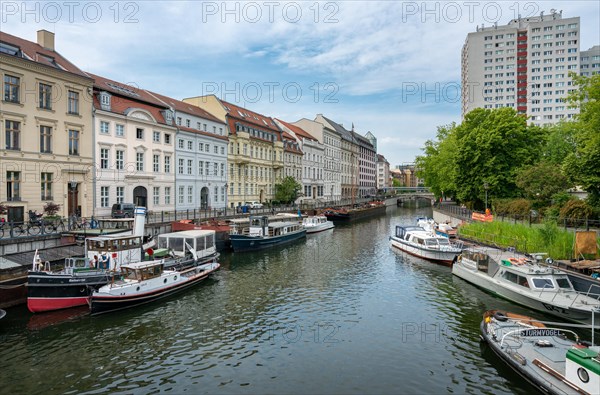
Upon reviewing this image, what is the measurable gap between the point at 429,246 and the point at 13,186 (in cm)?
3191

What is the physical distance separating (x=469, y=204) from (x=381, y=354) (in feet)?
144

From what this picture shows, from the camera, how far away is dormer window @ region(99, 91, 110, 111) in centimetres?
3653

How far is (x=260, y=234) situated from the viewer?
123 feet

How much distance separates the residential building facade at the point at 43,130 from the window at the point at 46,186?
7cm

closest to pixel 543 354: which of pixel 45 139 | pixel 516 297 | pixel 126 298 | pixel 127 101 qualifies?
pixel 516 297

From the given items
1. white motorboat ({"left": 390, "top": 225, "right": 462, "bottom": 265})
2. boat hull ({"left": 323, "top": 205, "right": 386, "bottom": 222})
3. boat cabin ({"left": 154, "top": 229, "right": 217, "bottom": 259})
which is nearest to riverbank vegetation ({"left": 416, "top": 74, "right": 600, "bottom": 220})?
white motorboat ({"left": 390, "top": 225, "right": 462, "bottom": 265})

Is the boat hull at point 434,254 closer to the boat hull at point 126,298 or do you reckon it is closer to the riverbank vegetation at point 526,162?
the riverbank vegetation at point 526,162

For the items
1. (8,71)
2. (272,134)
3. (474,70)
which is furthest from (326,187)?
(8,71)

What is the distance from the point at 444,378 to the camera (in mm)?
11992

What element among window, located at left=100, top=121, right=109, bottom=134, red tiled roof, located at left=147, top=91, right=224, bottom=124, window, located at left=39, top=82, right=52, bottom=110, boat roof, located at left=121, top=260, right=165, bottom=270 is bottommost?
boat roof, located at left=121, top=260, right=165, bottom=270

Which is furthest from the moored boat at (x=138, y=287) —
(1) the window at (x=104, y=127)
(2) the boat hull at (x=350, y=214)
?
(2) the boat hull at (x=350, y=214)

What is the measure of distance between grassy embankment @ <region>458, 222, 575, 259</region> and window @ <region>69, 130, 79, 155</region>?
3471cm

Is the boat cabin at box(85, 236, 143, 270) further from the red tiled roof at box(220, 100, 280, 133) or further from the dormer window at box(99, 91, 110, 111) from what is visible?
the red tiled roof at box(220, 100, 280, 133)

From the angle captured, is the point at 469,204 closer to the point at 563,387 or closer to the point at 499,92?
the point at 563,387
